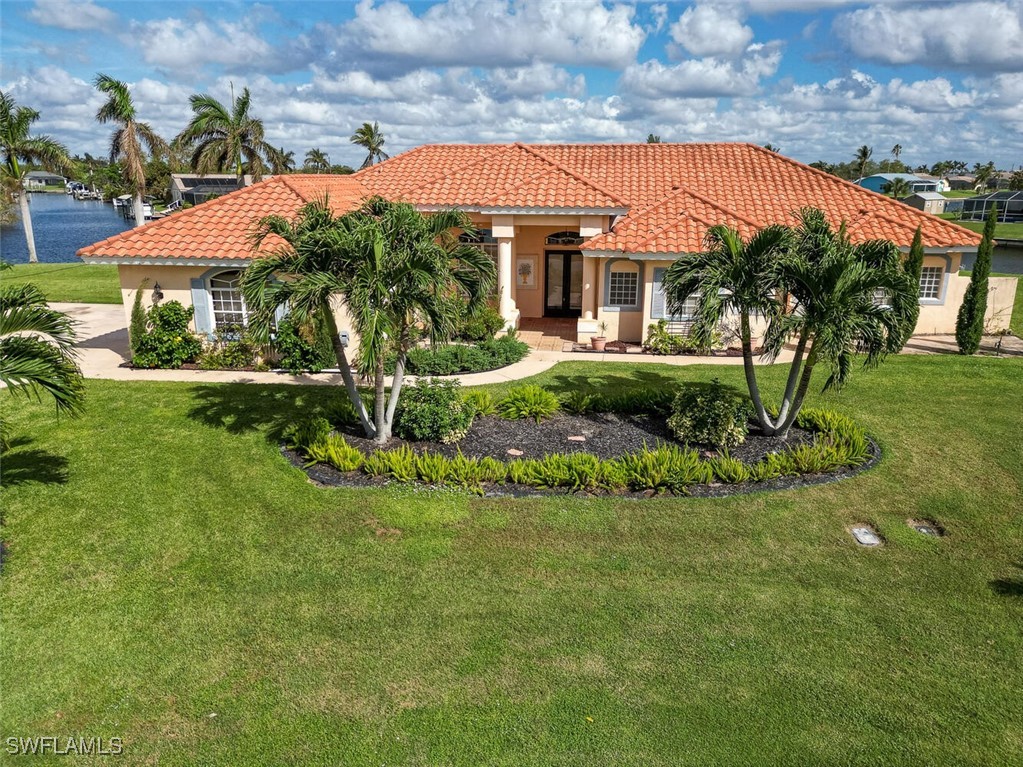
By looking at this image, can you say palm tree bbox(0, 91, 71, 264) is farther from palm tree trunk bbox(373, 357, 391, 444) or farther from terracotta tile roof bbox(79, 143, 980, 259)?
palm tree trunk bbox(373, 357, 391, 444)

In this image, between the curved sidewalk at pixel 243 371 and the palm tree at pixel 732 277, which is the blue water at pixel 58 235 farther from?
the palm tree at pixel 732 277

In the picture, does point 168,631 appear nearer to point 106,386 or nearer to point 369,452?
point 369,452

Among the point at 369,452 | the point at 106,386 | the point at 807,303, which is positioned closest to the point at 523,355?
the point at 369,452

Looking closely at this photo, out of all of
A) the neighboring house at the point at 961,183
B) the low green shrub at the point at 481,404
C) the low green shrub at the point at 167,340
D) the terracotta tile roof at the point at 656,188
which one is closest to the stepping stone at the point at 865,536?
the low green shrub at the point at 481,404

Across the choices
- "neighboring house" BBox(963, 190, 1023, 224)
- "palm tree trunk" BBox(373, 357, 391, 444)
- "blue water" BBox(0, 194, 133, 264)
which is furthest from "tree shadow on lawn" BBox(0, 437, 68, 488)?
"neighboring house" BBox(963, 190, 1023, 224)

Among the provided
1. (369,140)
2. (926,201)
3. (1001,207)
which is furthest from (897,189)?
(369,140)

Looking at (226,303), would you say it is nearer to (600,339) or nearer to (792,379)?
(600,339)

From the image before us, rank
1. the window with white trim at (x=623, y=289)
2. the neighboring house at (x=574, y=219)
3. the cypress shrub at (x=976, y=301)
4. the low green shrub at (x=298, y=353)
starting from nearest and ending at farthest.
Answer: the low green shrub at (x=298, y=353), the neighboring house at (x=574, y=219), the cypress shrub at (x=976, y=301), the window with white trim at (x=623, y=289)
